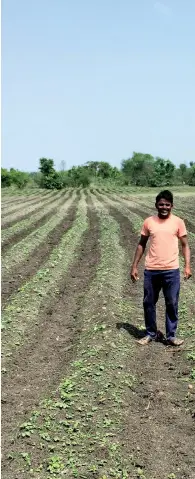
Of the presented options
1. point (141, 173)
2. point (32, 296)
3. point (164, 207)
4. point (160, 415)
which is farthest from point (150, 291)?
point (141, 173)

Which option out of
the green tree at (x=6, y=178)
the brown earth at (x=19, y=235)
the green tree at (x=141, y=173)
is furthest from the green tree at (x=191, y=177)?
the brown earth at (x=19, y=235)

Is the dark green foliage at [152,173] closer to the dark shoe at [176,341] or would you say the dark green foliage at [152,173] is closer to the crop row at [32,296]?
the crop row at [32,296]

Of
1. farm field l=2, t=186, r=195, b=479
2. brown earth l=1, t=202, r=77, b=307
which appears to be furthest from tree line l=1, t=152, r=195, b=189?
farm field l=2, t=186, r=195, b=479

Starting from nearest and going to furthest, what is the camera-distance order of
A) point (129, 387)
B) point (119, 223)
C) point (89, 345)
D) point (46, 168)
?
1. point (129, 387)
2. point (89, 345)
3. point (119, 223)
4. point (46, 168)

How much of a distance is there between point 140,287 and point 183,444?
19.8 feet

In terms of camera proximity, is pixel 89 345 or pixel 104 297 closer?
pixel 89 345

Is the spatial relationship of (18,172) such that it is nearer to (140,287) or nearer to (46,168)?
(46,168)

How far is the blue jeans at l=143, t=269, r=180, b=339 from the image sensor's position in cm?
720

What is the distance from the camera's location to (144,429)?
5.20m

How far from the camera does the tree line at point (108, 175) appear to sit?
325ft

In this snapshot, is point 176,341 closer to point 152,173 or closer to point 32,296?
point 32,296

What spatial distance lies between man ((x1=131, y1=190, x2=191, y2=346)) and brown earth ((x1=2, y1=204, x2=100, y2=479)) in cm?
130

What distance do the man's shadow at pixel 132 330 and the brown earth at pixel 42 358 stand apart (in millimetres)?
695

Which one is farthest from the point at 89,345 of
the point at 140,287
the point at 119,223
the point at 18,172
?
the point at 18,172
